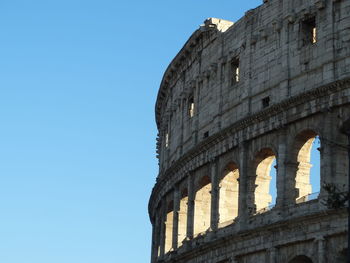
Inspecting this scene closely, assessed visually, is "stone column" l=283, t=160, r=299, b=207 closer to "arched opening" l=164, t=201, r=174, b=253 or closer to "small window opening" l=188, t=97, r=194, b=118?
"small window opening" l=188, t=97, r=194, b=118

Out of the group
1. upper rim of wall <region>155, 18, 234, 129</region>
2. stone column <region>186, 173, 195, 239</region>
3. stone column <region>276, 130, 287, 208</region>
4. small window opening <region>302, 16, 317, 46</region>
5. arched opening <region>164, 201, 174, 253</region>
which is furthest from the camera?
arched opening <region>164, 201, 174, 253</region>

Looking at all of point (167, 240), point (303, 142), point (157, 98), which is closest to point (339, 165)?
point (303, 142)

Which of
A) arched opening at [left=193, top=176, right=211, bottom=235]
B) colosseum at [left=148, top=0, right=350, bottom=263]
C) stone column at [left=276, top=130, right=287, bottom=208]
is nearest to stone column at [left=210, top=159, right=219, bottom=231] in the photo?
colosseum at [left=148, top=0, right=350, bottom=263]

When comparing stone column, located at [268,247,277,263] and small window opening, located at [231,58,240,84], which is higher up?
small window opening, located at [231,58,240,84]

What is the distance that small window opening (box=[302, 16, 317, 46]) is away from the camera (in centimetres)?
3475

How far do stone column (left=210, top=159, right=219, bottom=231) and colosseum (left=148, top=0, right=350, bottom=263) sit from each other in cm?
5

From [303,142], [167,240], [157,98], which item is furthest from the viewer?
[157,98]

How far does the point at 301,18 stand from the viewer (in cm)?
3500

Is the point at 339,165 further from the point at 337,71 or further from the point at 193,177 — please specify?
the point at 193,177

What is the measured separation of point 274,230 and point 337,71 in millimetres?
6414

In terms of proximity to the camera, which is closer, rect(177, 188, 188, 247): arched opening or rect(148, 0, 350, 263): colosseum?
rect(148, 0, 350, 263): colosseum

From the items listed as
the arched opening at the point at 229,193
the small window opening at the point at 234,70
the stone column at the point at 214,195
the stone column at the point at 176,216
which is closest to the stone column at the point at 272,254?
the stone column at the point at 214,195

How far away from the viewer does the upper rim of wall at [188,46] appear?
138ft

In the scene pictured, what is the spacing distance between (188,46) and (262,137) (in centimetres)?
1031
